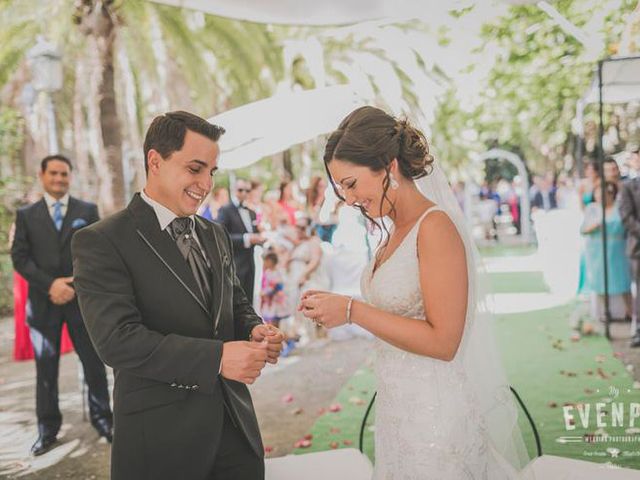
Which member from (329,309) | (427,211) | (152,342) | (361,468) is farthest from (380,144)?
(361,468)

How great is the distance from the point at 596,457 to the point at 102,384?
3.58 m

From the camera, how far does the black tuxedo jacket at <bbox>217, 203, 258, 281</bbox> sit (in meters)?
7.74

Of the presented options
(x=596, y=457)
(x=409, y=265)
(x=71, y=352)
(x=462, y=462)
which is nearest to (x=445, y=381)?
(x=462, y=462)

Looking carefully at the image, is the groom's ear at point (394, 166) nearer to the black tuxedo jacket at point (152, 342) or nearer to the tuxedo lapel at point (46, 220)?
the black tuxedo jacket at point (152, 342)

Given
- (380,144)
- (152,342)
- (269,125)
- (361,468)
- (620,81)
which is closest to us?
(152,342)

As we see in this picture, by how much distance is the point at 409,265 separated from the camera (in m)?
Answer: 2.27

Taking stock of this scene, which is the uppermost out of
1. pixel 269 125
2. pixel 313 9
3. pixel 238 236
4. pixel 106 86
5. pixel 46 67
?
pixel 46 67

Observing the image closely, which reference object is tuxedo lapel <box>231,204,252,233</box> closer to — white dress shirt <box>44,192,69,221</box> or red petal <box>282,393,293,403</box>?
red petal <box>282,393,293,403</box>

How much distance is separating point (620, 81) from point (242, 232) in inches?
180

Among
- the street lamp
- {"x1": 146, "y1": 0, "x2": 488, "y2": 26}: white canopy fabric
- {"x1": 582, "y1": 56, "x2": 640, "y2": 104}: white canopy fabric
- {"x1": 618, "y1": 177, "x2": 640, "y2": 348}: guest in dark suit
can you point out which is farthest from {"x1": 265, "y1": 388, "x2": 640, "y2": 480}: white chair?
the street lamp

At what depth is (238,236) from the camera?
306 inches

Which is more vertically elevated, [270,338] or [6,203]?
[6,203]

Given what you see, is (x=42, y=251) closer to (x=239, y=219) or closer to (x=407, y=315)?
(x=239, y=219)

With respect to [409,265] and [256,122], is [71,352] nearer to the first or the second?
[256,122]
